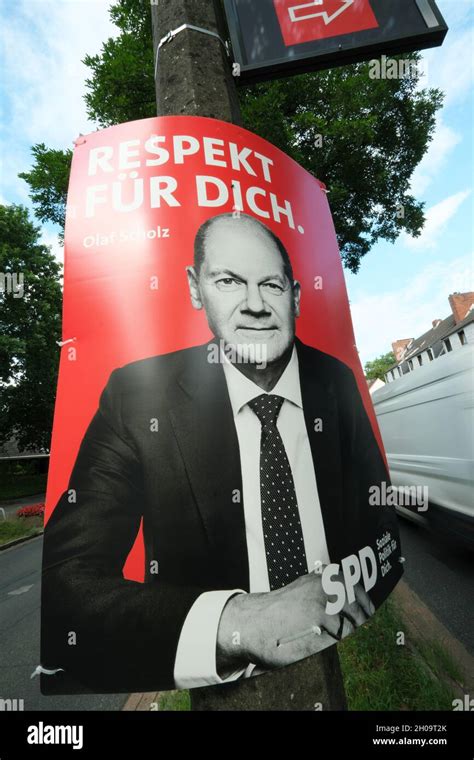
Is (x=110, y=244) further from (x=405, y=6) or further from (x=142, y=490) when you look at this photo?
(x=405, y=6)

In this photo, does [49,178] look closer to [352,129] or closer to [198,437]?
[352,129]

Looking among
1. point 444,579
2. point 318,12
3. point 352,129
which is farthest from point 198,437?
point 352,129

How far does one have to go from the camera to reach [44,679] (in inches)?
44.8

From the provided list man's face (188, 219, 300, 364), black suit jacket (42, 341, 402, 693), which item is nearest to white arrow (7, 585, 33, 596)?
black suit jacket (42, 341, 402, 693)

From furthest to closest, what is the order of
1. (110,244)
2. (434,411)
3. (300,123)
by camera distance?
1. (300,123)
2. (434,411)
3. (110,244)

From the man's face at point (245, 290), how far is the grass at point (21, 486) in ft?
86.7

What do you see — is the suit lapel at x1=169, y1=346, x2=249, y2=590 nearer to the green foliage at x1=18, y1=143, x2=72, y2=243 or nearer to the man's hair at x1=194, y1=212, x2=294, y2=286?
the man's hair at x1=194, y1=212, x2=294, y2=286

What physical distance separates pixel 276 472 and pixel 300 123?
8673 mm

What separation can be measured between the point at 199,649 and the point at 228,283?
3.80 ft

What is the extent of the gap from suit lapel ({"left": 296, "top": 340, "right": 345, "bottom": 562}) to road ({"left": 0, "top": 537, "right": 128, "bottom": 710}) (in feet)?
12.5

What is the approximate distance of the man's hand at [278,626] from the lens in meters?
1.13

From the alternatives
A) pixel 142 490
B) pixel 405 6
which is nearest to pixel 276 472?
pixel 142 490

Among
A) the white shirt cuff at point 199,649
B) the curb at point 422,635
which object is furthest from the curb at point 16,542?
the white shirt cuff at point 199,649

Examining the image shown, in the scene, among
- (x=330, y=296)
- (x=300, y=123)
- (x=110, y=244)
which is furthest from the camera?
(x=300, y=123)
